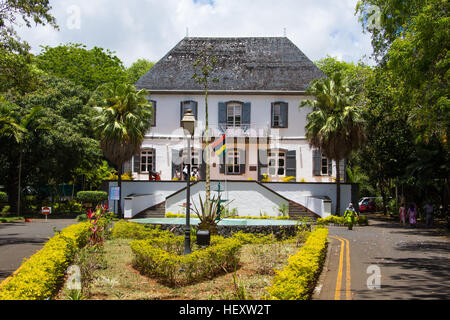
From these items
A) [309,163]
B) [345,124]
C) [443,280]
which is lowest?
[443,280]

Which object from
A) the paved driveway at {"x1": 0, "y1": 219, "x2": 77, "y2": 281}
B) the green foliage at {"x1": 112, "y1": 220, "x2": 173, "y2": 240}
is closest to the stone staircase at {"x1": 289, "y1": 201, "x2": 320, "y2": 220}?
the green foliage at {"x1": 112, "y1": 220, "x2": 173, "y2": 240}

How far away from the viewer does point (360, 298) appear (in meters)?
8.15

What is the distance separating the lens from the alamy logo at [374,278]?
9242mm

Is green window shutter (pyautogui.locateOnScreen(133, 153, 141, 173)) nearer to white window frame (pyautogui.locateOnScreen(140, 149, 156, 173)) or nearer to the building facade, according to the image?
the building facade

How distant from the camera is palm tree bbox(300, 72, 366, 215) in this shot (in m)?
27.9

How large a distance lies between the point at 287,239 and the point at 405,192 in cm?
2180

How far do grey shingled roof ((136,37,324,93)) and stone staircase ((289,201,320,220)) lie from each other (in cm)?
880

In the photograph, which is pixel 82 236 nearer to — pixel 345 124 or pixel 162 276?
pixel 162 276

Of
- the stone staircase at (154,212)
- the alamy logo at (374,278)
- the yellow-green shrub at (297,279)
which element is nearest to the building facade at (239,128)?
the stone staircase at (154,212)

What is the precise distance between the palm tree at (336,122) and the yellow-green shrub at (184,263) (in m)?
18.0

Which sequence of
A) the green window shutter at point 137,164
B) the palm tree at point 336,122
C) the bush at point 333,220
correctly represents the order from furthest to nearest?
1. the green window shutter at point 137,164
2. the palm tree at point 336,122
3. the bush at point 333,220

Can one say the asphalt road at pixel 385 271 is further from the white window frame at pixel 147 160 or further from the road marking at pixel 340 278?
the white window frame at pixel 147 160

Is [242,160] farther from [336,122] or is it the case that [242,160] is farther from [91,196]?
[91,196]
